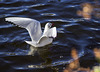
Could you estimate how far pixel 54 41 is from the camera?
8289 millimetres

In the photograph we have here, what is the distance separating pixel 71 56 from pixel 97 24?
2.50m

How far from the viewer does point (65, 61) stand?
7.11m

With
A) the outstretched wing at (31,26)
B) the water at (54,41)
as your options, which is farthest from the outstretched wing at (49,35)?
the water at (54,41)

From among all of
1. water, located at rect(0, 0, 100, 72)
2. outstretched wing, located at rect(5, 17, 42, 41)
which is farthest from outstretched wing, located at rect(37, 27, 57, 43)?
water, located at rect(0, 0, 100, 72)

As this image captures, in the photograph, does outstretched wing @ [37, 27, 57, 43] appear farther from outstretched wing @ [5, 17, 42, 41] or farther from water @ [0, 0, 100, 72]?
water @ [0, 0, 100, 72]

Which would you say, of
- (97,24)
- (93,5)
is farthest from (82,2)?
(97,24)

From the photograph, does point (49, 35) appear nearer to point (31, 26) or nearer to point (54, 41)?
point (31, 26)

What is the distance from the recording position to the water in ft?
23.1

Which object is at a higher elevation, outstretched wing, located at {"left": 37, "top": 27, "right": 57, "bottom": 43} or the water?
outstretched wing, located at {"left": 37, "top": 27, "right": 57, "bottom": 43}

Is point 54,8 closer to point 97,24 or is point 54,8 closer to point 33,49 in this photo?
point 97,24

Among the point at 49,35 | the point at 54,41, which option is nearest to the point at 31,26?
the point at 54,41

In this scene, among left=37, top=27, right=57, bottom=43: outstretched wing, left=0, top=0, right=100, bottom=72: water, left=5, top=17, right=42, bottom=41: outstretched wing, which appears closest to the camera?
left=37, top=27, right=57, bottom=43: outstretched wing

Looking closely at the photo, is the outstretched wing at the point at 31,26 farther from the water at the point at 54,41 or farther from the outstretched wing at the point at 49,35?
the water at the point at 54,41

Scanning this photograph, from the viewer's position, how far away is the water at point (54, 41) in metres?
7.05
